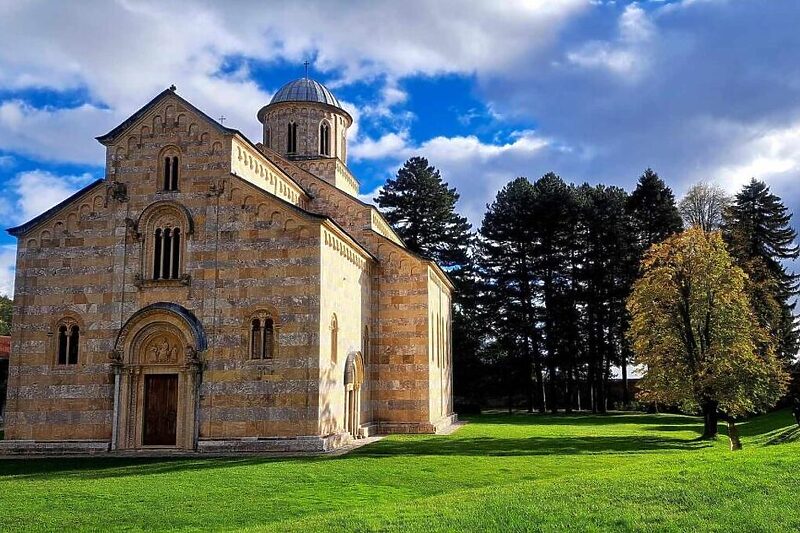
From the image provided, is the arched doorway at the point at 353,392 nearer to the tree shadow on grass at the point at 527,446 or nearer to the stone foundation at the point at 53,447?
the tree shadow on grass at the point at 527,446

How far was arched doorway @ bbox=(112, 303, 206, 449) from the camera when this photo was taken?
2311cm

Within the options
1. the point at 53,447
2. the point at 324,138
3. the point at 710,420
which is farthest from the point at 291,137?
the point at 710,420

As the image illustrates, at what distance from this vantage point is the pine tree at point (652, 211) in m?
49.5

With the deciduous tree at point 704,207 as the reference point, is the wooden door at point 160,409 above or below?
below

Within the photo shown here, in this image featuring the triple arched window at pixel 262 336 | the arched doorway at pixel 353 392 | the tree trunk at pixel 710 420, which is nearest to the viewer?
the triple arched window at pixel 262 336

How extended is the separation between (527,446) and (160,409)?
12305 millimetres

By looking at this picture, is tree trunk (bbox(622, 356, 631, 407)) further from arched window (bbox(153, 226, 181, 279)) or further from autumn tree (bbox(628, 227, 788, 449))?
arched window (bbox(153, 226, 181, 279))

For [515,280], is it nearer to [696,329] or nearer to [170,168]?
[696,329]

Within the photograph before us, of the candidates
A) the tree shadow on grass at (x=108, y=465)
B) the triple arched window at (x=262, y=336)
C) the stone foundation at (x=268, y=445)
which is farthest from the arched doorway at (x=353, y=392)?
the tree shadow on grass at (x=108, y=465)

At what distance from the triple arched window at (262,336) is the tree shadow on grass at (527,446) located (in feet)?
14.4

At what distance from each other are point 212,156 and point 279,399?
873 cm

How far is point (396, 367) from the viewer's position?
97.4ft

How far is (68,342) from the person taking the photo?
24.3 meters

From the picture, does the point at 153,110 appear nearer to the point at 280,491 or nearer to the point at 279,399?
the point at 279,399
